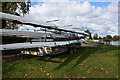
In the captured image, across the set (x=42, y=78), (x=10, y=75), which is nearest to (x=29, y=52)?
(x=10, y=75)

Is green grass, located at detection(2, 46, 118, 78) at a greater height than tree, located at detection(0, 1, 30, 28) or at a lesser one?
lesser

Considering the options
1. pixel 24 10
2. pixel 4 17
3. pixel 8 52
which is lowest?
pixel 8 52

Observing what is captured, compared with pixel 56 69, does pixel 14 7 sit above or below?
above

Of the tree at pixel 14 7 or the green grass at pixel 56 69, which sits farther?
the tree at pixel 14 7

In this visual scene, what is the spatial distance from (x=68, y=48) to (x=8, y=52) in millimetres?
5552

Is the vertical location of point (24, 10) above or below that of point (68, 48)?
above

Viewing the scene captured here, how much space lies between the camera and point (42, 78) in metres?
3.78

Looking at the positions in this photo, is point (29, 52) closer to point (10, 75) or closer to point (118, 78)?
point (10, 75)

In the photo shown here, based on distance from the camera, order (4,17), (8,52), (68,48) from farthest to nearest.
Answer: (68,48) < (8,52) < (4,17)

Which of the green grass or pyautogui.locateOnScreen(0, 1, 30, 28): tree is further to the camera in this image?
pyautogui.locateOnScreen(0, 1, 30, 28): tree

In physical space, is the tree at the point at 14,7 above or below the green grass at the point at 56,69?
above

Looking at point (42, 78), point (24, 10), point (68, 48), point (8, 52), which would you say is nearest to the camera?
point (42, 78)

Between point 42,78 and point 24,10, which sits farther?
point 24,10

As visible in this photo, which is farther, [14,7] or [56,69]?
[14,7]
